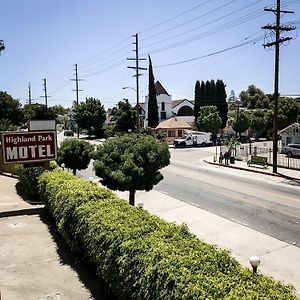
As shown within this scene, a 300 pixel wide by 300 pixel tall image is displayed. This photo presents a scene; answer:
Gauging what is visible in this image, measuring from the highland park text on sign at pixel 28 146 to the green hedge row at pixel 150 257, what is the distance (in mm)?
4903

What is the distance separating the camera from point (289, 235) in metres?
13.3

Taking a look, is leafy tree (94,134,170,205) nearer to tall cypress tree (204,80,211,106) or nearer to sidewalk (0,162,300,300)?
sidewalk (0,162,300,300)

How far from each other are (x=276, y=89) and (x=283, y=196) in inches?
405

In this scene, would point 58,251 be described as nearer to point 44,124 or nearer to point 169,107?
point 44,124

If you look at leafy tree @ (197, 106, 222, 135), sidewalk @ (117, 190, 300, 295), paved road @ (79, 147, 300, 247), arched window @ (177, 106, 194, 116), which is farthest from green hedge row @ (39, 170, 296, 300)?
arched window @ (177, 106, 194, 116)

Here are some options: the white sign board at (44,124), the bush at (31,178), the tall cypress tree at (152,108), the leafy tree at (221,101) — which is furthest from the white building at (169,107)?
the bush at (31,178)

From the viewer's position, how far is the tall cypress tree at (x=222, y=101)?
69625mm

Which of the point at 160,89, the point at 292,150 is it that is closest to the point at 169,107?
the point at 160,89

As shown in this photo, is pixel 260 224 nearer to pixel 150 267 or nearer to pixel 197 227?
pixel 197 227

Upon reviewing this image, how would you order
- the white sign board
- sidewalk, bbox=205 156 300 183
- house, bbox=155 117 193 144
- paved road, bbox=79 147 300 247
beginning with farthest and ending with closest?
house, bbox=155 117 193 144 → sidewalk, bbox=205 156 300 183 → the white sign board → paved road, bbox=79 147 300 247

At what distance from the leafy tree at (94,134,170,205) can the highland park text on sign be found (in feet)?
6.53

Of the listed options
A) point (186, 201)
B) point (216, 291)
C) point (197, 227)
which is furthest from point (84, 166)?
point (216, 291)

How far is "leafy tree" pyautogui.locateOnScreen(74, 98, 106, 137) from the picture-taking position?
69.9m

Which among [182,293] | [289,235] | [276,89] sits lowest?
[289,235]
